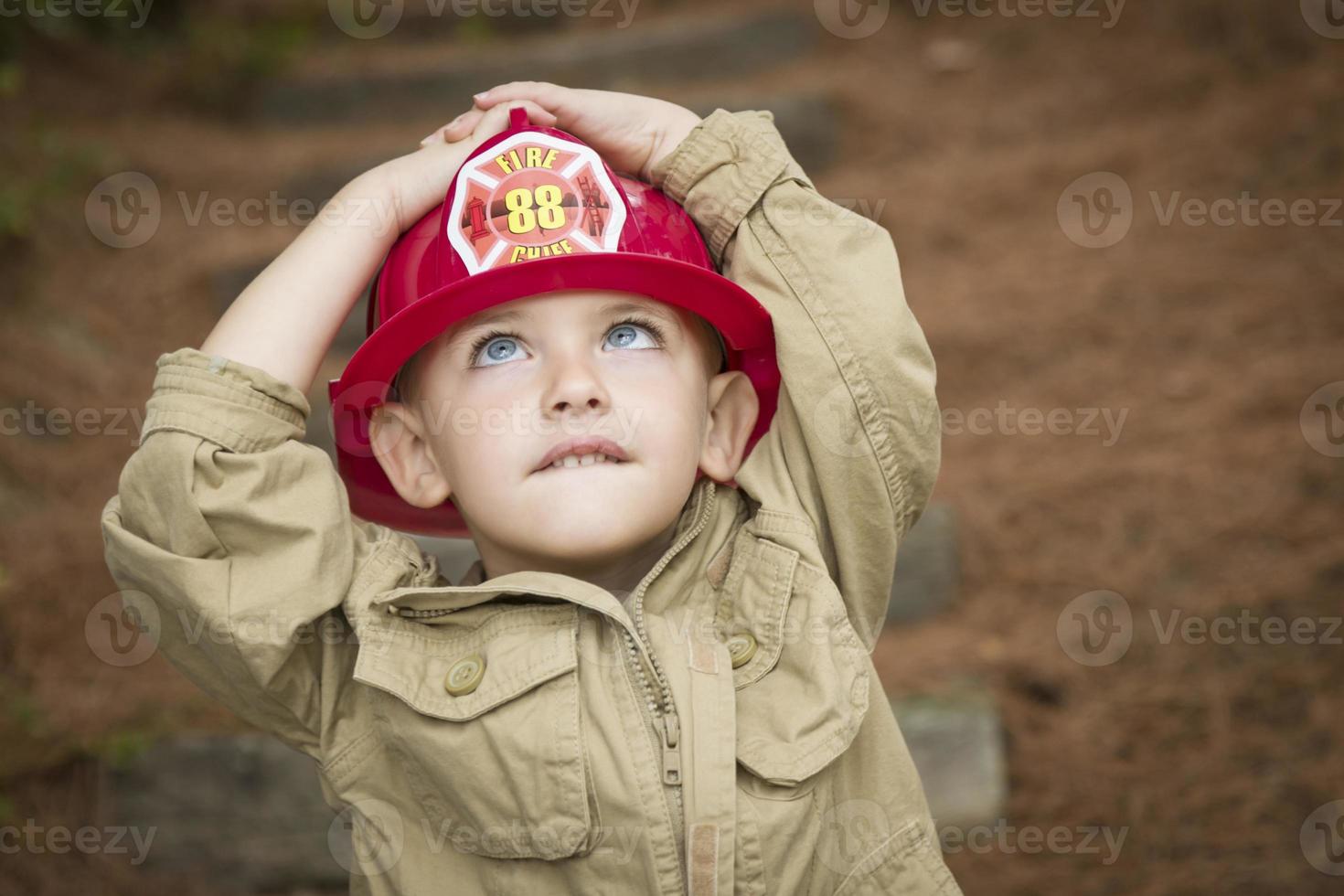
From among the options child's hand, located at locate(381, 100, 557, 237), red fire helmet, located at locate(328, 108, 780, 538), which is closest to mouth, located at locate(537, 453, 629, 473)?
red fire helmet, located at locate(328, 108, 780, 538)

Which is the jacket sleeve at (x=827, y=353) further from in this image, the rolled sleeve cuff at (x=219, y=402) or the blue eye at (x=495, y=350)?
the rolled sleeve cuff at (x=219, y=402)

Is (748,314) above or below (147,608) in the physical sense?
above

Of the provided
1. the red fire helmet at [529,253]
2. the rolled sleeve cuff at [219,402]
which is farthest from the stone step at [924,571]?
the rolled sleeve cuff at [219,402]

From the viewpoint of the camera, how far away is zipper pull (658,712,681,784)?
1833 millimetres

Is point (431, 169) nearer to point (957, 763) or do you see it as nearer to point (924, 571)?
point (957, 763)

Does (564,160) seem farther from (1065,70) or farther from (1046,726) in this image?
Result: (1065,70)

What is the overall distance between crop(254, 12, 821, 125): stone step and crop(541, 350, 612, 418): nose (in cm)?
436

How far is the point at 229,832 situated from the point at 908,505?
6.87ft

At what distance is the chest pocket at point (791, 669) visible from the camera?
187cm

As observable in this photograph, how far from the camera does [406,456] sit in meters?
2.15

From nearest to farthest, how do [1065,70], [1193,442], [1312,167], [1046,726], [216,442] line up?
[216,442], [1046,726], [1193,442], [1312,167], [1065,70]

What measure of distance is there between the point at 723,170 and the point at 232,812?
2.17 meters

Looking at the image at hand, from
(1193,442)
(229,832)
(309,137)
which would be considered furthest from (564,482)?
(309,137)

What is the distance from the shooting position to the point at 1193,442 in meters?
4.13
